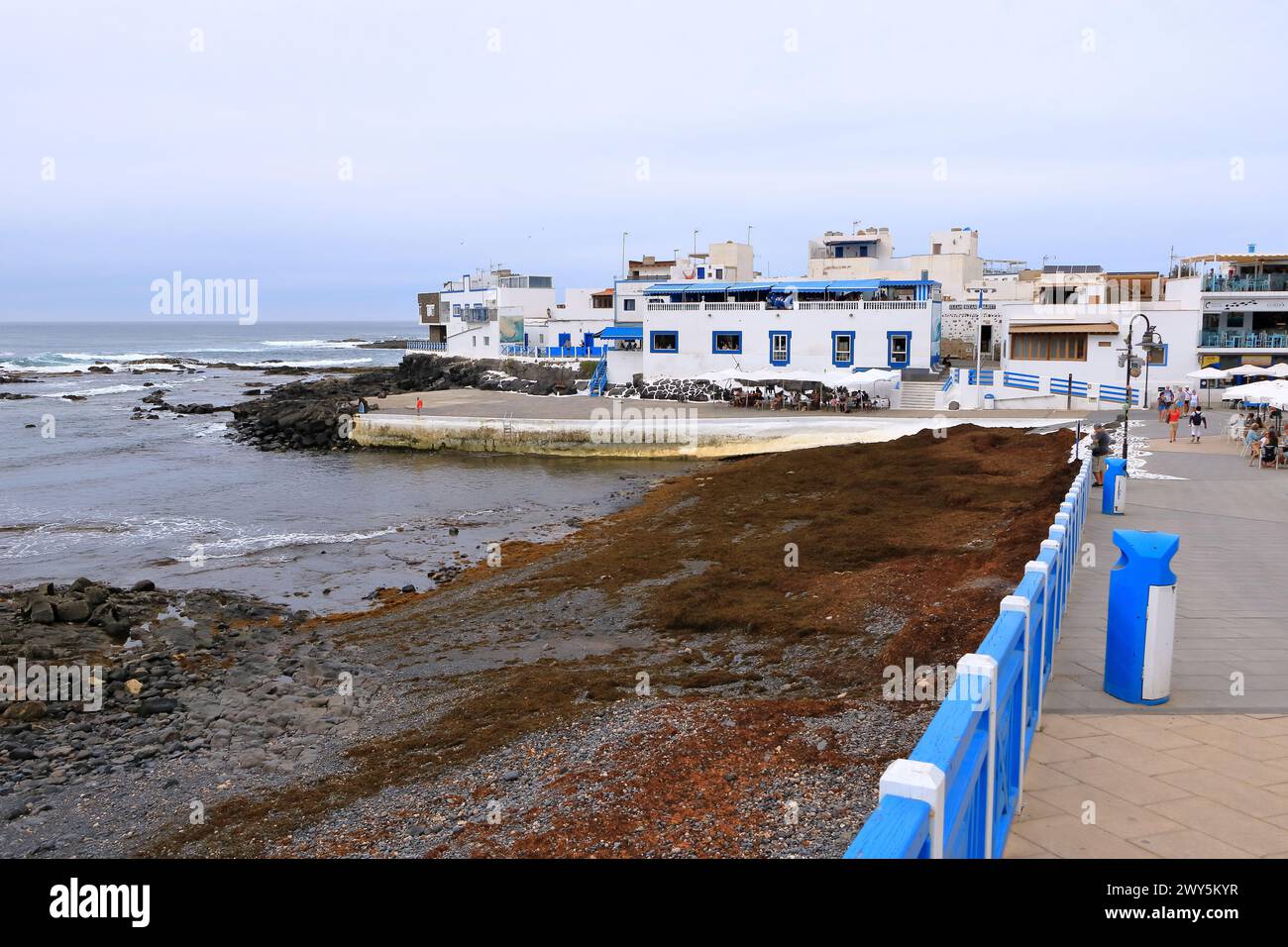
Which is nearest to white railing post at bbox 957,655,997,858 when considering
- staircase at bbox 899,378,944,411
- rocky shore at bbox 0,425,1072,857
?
rocky shore at bbox 0,425,1072,857

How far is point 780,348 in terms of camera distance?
4916cm

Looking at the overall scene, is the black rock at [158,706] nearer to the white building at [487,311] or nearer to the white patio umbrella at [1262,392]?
the white patio umbrella at [1262,392]

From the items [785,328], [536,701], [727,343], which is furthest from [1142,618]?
[727,343]

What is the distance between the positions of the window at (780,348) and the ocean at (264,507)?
1491cm

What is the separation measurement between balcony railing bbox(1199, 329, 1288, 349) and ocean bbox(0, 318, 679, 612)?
24.2m

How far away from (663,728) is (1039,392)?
36.7m

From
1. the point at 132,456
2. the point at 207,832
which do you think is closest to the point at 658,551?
the point at 207,832

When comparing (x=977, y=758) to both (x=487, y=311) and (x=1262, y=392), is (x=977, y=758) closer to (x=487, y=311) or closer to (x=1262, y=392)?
(x=1262, y=392)

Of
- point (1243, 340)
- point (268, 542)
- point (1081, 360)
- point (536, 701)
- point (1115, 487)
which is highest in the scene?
point (1243, 340)

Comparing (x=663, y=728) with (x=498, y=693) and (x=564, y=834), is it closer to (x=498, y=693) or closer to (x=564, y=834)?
(x=564, y=834)

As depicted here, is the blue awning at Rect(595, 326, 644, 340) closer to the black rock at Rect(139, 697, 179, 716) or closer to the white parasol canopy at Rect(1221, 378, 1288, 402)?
the white parasol canopy at Rect(1221, 378, 1288, 402)

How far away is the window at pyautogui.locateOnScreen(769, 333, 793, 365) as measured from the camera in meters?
48.8

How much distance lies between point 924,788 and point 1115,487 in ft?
42.5

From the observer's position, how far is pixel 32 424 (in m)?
54.5
